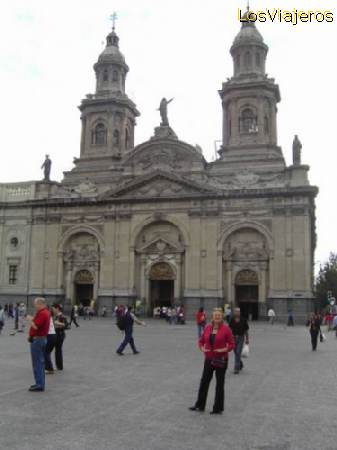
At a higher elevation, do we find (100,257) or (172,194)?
(172,194)

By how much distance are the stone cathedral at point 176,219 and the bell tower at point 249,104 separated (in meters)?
0.11

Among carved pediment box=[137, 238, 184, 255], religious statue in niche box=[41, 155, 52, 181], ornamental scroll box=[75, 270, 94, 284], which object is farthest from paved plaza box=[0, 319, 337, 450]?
religious statue in niche box=[41, 155, 52, 181]

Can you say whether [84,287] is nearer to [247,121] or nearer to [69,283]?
[69,283]

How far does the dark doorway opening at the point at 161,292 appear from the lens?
5492 cm

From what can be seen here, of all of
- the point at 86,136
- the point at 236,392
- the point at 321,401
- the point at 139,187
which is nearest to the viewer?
the point at 321,401

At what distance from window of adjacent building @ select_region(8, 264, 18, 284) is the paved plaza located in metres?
40.5

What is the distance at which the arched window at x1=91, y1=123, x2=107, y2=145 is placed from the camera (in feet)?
207

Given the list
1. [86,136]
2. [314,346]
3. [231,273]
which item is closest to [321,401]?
[314,346]

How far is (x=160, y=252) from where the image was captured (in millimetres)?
54188

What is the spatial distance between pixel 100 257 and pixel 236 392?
43881 mm

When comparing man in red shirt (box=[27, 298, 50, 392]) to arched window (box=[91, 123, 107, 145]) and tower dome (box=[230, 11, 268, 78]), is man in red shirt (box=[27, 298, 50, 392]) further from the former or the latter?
arched window (box=[91, 123, 107, 145])

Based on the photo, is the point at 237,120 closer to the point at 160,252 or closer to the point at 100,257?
the point at 160,252

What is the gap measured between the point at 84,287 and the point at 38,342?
4533 cm

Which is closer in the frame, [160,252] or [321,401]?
[321,401]
